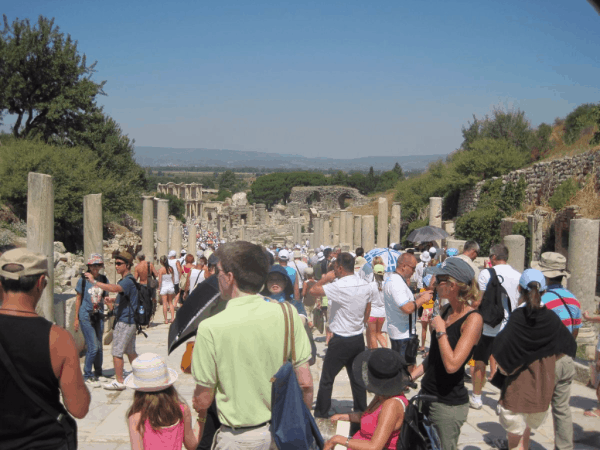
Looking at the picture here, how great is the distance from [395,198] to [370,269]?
3132cm

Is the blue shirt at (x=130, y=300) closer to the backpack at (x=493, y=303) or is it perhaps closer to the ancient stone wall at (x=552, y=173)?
the backpack at (x=493, y=303)

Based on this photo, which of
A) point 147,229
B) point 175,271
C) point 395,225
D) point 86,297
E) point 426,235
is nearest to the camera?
point 86,297

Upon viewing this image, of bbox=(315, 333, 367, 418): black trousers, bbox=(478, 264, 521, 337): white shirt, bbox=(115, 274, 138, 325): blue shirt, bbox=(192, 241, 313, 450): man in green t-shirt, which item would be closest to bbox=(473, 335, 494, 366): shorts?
bbox=(478, 264, 521, 337): white shirt

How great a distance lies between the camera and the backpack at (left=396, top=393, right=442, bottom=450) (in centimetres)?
314

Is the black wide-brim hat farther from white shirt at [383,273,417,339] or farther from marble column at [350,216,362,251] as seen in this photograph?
marble column at [350,216,362,251]

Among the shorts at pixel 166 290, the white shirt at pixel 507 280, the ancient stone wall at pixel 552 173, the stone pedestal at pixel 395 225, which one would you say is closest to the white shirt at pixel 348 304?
A: the white shirt at pixel 507 280

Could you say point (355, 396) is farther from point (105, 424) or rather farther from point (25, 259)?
point (25, 259)

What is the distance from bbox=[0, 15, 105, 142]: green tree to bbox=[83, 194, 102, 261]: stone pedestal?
843 inches

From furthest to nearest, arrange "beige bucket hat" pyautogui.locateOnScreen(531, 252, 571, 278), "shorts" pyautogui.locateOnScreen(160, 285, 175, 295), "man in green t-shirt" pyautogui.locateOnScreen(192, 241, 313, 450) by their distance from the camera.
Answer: "shorts" pyautogui.locateOnScreen(160, 285, 175, 295) → "beige bucket hat" pyautogui.locateOnScreen(531, 252, 571, 278) → "man in green t-shirt" pyautogui.locateOnScreen(192, 241, 313, 450)

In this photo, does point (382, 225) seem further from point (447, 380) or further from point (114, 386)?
point (447, 380)

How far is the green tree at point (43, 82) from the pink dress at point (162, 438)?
30.2m

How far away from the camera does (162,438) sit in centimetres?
307

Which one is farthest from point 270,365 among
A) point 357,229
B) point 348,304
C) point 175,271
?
point 357,229

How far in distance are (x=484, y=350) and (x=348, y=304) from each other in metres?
1.66
